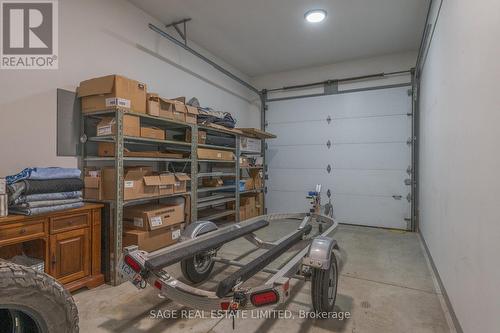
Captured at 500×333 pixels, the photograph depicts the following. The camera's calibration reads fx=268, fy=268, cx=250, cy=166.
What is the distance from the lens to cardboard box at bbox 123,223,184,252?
2.68 metres

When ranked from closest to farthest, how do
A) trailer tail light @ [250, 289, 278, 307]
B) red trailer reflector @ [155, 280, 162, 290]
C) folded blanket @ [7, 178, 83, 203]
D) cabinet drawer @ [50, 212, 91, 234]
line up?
trailer tail light @ [250, 289, 278, 307] → red trailer reflector @ [155, 280, 162, 290] → folded blanket @ [7, 178, 83, 203] → cabinet drawer @ [50, 212, 91, 234]

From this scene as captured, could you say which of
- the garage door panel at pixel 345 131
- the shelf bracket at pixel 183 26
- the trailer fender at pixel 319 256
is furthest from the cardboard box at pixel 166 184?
the garage door panel at pixel 345 131

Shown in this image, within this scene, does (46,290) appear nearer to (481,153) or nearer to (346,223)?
(481,153)

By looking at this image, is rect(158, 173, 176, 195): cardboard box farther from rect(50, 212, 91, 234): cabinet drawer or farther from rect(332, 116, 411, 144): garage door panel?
rect(332, 116, 411, 144): garage door panel

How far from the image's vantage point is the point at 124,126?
255 cm

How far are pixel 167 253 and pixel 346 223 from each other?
4.17 meters

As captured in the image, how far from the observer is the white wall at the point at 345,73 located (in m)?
4.75

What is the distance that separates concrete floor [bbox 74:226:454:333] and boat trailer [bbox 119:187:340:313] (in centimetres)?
22

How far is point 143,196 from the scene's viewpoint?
9.09ft

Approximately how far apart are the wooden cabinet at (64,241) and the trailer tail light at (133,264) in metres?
0.99

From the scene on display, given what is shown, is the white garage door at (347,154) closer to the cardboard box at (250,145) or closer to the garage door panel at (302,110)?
the garage door panel at (302,110)

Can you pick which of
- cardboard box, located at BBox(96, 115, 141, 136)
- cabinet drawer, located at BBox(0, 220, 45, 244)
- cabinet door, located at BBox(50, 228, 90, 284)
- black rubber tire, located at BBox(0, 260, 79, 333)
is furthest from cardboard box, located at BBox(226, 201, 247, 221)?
black rubber tire, located at BBox(0, 260, 79, 333)

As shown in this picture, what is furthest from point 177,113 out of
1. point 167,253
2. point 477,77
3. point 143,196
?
point 477,77

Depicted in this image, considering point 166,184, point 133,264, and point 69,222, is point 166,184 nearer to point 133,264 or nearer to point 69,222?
point 69,222
